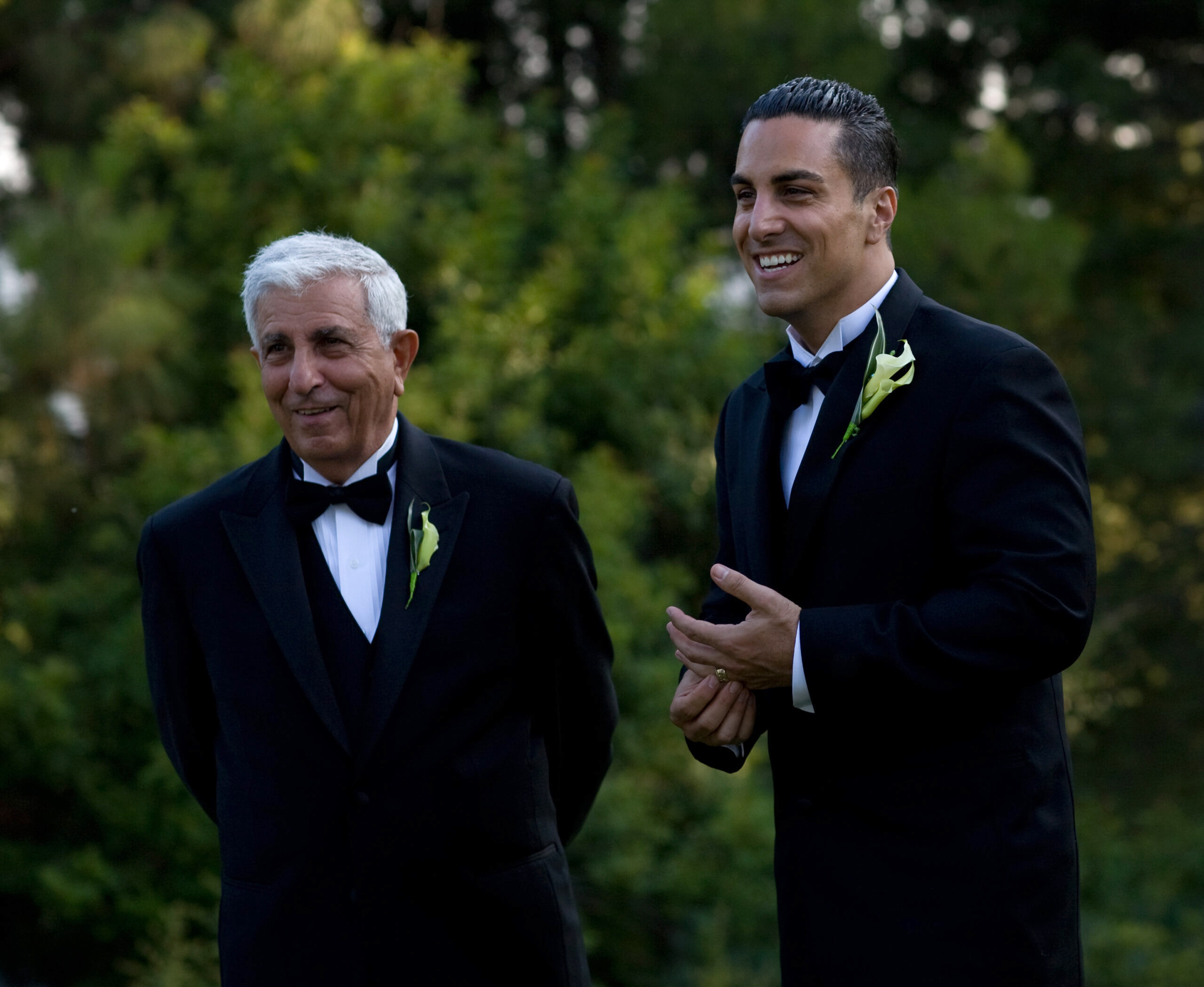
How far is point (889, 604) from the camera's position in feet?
7.29

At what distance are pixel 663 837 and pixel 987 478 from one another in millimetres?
4723

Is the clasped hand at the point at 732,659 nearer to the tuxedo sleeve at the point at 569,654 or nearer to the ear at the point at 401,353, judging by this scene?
the tuxedo sleeve at the point at 569,654

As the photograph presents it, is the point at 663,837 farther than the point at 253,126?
No

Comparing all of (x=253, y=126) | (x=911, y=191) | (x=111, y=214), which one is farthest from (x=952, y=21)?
(x=111, y=214)

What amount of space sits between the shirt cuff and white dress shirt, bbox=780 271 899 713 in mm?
311

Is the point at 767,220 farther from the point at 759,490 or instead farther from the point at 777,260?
the point at 759,490

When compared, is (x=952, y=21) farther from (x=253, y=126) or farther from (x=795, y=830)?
(x=795, y=830)

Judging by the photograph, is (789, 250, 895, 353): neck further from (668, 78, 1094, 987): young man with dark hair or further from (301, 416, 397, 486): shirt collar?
(301, 416, 397, 486): shirt collar

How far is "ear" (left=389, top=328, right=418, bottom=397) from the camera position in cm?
293

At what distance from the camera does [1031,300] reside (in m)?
10.1

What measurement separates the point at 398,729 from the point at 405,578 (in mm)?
312

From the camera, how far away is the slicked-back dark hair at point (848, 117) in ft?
7.76

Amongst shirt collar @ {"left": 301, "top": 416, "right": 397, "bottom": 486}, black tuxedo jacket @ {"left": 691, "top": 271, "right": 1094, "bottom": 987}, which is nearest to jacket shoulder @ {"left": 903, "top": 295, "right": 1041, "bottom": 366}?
black tuxedo jacket @ {"left": 691, "top": 271, "right": 1094, "bottom": 987}

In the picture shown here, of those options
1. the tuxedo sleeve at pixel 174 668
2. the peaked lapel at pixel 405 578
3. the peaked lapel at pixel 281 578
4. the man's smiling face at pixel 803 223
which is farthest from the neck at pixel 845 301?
the tuxedo sleeve at pixel 174 668
